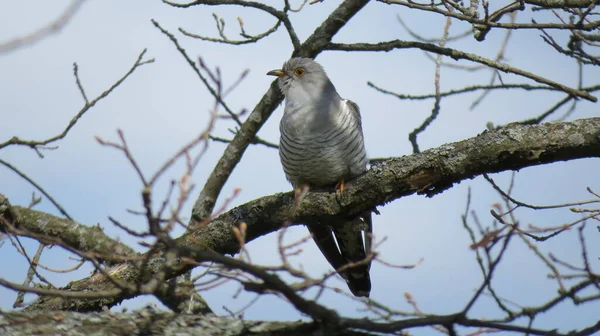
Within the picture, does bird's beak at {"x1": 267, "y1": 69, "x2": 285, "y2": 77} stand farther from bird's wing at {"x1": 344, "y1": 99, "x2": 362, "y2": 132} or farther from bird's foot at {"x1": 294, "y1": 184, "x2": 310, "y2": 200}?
bird's foot at {"x1": 294, "y1": 184, "x2": 310, "y2": 200}

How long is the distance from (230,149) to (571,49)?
2.40 metres

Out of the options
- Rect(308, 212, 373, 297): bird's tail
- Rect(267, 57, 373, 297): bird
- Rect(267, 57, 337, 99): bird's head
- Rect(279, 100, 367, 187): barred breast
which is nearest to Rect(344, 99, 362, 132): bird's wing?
Rect(267, 57, 373, 297): bird

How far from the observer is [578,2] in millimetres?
4246

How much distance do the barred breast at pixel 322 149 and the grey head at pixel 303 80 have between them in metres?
0.37

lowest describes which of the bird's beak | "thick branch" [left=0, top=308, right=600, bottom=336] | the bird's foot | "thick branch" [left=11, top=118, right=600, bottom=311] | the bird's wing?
"thick branch" [left=0, top=308, right=600, bottom=336]

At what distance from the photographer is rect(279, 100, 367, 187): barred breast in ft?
17.0

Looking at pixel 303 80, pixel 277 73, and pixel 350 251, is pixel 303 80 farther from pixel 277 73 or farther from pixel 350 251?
pixel 350 251

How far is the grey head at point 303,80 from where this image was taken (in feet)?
19.1

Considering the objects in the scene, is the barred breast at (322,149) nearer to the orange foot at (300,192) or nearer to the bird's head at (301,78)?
the bird's head at (301,78)

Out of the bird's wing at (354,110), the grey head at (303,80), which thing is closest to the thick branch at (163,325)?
the bird's wing at (354,110)

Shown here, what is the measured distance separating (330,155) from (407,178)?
131 centimetres

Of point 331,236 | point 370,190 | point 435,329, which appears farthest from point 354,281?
point 435,329

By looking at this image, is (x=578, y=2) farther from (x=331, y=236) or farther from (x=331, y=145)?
(x=331, y=236)

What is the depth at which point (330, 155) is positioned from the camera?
16.9 feet
